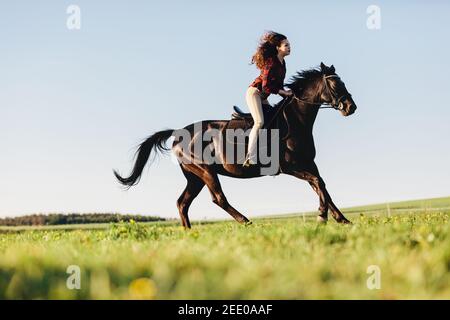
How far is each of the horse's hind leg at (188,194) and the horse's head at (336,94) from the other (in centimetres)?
314

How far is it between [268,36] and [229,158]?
8.22ft

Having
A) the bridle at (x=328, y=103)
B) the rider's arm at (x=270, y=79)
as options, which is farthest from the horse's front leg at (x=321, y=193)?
the rider's arm at (x=270, y=79)

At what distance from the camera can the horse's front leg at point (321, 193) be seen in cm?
1001

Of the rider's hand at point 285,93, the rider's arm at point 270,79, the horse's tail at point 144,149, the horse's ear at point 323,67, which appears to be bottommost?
the horse's tail at point 144,149

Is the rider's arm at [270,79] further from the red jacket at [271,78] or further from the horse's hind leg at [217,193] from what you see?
the horse's hind leg at [217,193]

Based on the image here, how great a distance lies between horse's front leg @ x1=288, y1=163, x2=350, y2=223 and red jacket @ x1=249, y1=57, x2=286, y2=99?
5.28 feet

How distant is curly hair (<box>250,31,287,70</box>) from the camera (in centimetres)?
1023

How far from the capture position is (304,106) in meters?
10.5

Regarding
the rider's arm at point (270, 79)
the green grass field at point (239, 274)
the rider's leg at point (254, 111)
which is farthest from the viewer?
the rider's leg at point (254, 111)
